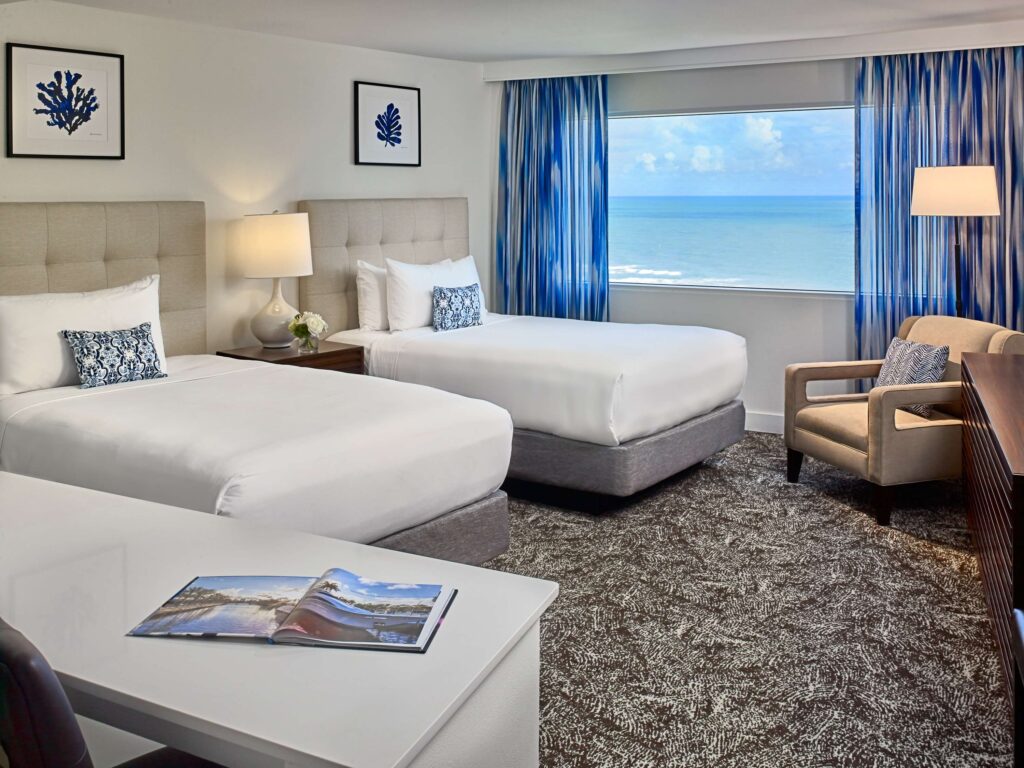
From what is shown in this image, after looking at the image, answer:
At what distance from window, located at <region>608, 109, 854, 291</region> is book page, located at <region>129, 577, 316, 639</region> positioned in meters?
5.94

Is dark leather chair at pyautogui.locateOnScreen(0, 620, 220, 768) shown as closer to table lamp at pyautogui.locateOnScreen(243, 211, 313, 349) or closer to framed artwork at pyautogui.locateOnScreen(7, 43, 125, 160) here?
framed artwork at pyautogui.locateOnScreen(7, 43, 125, 160)

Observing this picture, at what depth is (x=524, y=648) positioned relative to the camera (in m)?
1.50

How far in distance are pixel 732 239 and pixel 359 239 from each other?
4.85 meters

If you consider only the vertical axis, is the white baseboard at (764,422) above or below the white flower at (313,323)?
below

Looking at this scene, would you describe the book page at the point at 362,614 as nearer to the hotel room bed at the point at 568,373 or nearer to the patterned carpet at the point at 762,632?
the patterned carpet at the point at 762,632

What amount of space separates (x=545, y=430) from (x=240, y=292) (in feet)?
6.23

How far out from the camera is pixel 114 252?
14.9ft

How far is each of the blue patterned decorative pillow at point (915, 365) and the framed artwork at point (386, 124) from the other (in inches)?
125

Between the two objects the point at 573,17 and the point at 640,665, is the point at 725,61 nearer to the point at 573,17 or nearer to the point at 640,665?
the point at 573,17

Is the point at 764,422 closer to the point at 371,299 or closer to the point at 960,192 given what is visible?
the point at 960,192

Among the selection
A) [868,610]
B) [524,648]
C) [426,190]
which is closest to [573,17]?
[426,190]

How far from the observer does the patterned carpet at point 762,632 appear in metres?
2.59

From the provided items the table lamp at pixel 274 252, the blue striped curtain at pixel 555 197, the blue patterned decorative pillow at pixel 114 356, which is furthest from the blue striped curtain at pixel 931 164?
the blue patterned decorative pillow at pixel 114 356

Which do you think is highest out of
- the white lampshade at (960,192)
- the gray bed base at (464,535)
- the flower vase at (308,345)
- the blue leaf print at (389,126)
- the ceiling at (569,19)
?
the ceiling at (569,19)
